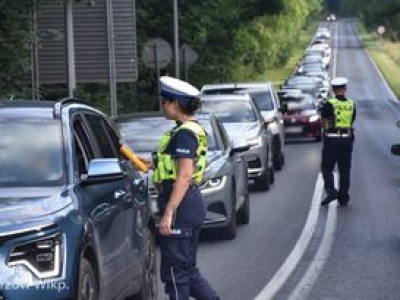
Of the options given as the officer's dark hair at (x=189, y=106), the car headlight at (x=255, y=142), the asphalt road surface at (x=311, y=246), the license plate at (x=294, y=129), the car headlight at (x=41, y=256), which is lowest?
the asphalt road surface at (x=311, y=246)

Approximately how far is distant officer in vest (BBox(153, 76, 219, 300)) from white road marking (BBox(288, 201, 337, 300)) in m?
2.30

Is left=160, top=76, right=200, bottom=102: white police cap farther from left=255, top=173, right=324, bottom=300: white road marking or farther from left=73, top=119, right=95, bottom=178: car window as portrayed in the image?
left=255, top=173, right=324, bottom=300: white road marking

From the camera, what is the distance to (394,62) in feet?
352

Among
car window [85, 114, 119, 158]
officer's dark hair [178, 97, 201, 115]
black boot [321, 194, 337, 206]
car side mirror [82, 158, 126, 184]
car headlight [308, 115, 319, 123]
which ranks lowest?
black boot [321, 194, 337, 206]

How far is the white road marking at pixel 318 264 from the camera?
10.0m

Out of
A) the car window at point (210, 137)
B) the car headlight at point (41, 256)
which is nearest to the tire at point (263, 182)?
the car window at point (210, 137)

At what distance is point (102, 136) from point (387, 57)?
108 metres

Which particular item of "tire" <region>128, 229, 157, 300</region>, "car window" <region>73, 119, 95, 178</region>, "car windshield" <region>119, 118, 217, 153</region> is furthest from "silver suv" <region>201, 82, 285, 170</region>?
"car window" <region>73, 119, 95, 178</region>

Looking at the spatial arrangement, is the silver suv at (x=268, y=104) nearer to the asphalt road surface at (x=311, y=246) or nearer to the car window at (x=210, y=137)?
the asphalt road surface at (x=311, y=246)

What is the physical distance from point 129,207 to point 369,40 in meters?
142

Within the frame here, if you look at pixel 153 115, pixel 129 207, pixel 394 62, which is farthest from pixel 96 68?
pixel 394 62

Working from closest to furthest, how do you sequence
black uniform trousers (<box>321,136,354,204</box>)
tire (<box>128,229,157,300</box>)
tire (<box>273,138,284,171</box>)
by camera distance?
tire (<box>128,229,157,300</box>), black uniform trousers (<box>321,136,354,204</box>), tire (<box>273,138,284,171</box>)

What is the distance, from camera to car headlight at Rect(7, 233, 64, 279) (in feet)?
20.5

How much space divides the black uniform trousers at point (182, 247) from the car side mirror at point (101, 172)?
1.90 ft
